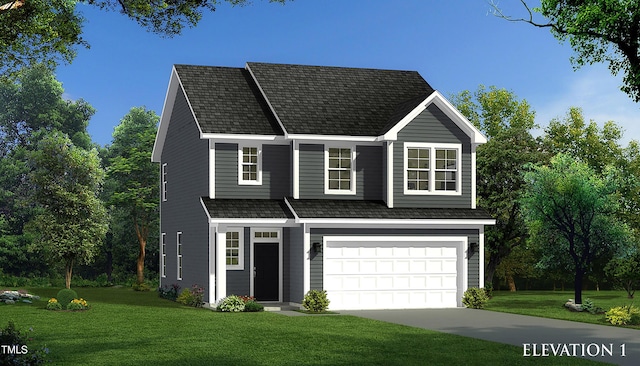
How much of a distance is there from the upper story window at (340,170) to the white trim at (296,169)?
1.11 m

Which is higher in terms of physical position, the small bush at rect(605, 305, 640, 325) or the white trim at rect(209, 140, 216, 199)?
the white trim at rect(209, 140, 216, 199)

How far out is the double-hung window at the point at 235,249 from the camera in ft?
103

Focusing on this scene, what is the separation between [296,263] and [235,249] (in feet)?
8.33

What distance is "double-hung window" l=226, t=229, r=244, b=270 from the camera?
103 feet

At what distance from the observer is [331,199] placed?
31438mm

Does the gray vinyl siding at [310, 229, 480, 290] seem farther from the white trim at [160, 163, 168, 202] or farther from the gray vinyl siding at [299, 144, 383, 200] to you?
the white trim at [160, 163, 168, 202]

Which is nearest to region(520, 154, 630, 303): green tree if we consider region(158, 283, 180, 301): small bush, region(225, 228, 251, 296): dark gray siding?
region(225, 228, 251, 296): dark gray siding

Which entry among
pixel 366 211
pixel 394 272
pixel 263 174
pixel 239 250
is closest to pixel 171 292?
pixel 239 250

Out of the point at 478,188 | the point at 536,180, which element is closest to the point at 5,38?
the point at 536,180

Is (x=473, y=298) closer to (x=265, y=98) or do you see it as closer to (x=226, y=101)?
(x=265, y=98)

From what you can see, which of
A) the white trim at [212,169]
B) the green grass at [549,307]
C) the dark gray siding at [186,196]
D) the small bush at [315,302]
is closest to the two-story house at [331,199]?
the white trim at [212,169]

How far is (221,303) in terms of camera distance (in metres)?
28.8

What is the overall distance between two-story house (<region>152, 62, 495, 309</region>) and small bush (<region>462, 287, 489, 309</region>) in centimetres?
25

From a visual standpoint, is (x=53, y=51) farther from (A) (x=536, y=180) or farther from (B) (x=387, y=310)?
(A) (x=536, y=180)
